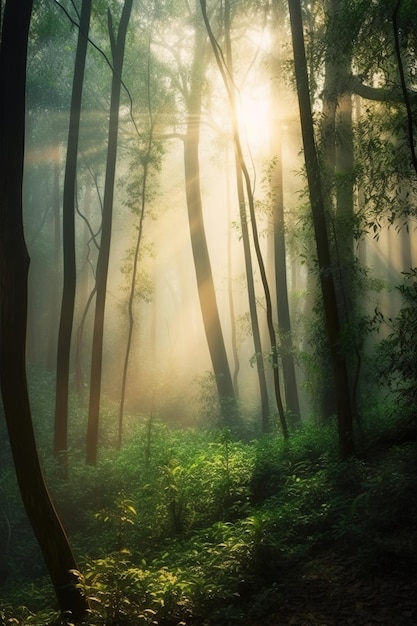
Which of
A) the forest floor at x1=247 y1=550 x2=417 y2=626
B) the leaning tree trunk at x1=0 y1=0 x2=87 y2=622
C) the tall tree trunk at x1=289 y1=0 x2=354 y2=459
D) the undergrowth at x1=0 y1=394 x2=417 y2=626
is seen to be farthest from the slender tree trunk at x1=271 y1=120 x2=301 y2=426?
the leaning tree trunk at x1=0 y1=0 x2=87 y2=622

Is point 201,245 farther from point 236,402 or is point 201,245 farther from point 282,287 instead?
point 236,402

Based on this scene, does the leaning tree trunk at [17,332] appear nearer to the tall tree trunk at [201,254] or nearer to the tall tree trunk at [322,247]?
the tall tree trunk at [322,247]

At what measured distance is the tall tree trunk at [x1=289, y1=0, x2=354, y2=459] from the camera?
8.68m

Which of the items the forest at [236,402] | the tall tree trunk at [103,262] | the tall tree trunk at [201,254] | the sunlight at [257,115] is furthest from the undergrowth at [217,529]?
the sunlight at [257,115]

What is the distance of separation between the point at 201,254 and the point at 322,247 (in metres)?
11.1

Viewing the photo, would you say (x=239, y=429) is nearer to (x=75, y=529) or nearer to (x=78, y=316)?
(x=75, y=529)

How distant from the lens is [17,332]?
521cm

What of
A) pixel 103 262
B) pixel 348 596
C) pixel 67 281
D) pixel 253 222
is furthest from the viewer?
pixel 103 262

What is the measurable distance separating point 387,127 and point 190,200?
1152 centimetres

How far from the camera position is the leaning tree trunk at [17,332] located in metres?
5.12

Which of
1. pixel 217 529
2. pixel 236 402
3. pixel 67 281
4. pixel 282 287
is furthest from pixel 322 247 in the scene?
pixel 236 402

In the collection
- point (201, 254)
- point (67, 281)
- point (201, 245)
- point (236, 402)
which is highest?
point (201, 245)

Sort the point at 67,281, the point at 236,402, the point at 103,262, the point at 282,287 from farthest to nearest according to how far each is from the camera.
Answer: the point at 236,402
the point at 282,287
the point at 103,262
the point at 67,281

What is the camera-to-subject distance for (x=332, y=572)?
554cm
